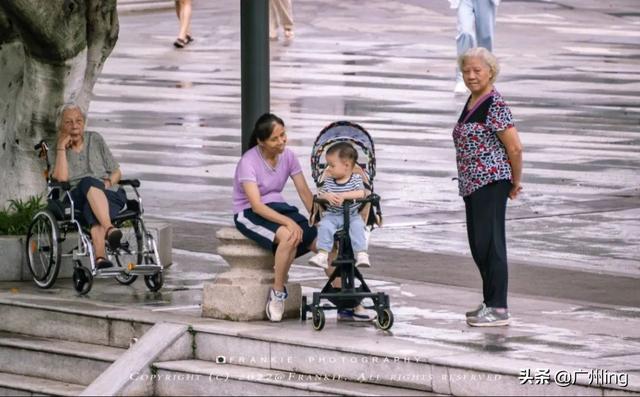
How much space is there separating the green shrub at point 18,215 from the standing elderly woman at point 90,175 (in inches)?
27.2

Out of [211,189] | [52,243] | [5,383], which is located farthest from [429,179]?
[5,383]

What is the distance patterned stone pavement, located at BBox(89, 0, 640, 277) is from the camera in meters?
15.9

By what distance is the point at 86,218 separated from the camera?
488 inches

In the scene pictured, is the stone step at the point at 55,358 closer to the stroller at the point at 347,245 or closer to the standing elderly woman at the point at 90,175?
the standing elderly woman at the point at 90,175

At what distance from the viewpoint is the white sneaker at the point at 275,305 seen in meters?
11.1

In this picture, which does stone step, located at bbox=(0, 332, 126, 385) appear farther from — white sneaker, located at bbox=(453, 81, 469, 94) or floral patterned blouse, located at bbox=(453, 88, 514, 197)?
white sneaker, located at bbox=(453, 81, 469, 94)

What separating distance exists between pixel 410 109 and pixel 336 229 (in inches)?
540

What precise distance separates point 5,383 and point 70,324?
59cm

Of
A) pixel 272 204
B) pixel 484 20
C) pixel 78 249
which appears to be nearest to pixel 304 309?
pixel 272 204

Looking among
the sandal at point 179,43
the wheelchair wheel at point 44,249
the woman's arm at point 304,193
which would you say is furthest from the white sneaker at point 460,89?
the woman's arm at point 304,193

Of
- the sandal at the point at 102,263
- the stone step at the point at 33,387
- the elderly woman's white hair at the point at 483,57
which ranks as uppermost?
the elderly woman's white hair at the point at 483,57

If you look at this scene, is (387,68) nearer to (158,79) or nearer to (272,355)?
(158,79)

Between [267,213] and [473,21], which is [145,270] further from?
[473,21]

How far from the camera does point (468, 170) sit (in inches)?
439
